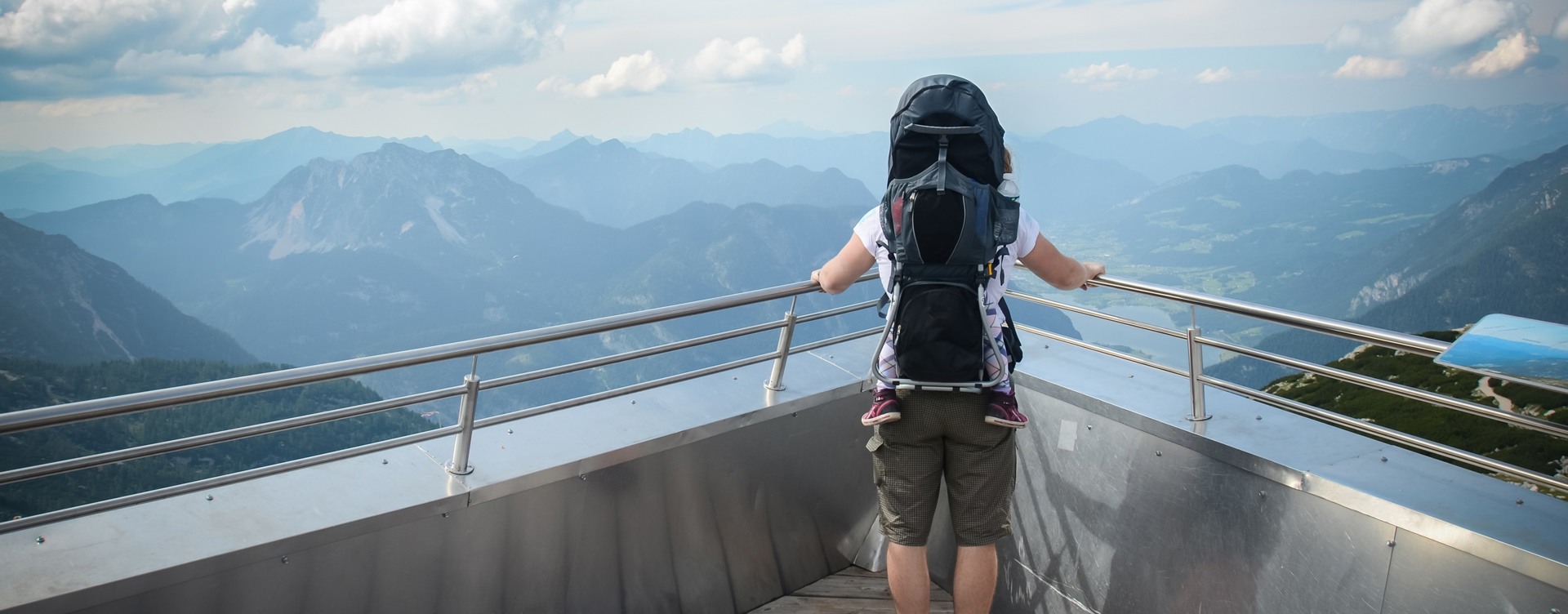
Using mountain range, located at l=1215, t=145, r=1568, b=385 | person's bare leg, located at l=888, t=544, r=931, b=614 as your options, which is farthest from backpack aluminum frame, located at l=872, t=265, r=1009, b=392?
mountain range, located at l=1215, t=145, r=1568, b=385

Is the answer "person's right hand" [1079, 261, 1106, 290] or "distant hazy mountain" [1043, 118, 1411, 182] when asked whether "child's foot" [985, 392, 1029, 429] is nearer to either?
"person's right hand" [1079, 261, 1106, 290]

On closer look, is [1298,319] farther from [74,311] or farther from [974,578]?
[74,311]

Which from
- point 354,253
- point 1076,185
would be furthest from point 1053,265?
point 1076,185

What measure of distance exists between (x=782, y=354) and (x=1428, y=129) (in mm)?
126804

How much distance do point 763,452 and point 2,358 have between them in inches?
3337

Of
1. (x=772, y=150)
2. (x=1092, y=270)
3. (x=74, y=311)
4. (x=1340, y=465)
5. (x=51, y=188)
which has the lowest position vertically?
(x=1340, y=465)

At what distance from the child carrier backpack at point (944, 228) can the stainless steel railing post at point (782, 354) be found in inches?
32.6

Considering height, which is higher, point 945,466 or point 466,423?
point 466,423

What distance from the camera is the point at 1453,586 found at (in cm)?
220

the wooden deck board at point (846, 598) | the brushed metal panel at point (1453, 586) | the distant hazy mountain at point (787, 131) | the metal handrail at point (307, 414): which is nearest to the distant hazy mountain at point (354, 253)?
the distant hazy mountain at point (787, 131)

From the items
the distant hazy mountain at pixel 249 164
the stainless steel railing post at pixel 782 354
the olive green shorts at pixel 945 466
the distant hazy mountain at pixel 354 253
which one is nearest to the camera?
the olive green shorts at pixel 945 466

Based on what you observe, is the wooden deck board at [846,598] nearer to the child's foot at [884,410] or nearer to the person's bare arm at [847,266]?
the child's foot at [884,410]

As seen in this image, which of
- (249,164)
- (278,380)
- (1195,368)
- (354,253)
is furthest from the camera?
(249,164)

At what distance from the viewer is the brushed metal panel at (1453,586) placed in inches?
81.0
